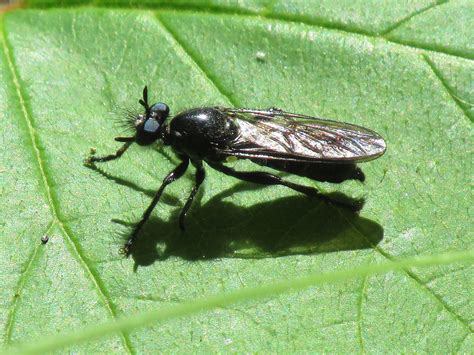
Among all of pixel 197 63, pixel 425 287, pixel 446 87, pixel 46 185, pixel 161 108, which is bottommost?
pixel 46 185

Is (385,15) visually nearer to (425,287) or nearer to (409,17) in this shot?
(409,17)

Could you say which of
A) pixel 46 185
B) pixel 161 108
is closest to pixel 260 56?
pixel 161 108

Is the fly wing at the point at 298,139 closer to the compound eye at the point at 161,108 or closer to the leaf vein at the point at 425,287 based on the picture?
the compound eye at the point at 161,108

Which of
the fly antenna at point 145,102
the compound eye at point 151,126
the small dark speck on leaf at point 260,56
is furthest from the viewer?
the small dark speck on leaf at point 260,56

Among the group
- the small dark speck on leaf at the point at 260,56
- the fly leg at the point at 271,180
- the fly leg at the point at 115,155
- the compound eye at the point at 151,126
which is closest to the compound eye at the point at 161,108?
the compound eye at the point at 151,126

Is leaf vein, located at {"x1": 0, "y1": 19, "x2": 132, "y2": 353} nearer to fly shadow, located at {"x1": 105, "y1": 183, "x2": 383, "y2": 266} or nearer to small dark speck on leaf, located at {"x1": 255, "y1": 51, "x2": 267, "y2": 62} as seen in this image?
fly shadow, located at {"x1": 105, "y1": 183, "x2": 383, "y2": 266}

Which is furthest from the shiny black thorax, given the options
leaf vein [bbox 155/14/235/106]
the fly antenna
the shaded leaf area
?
the shaded leaf area
